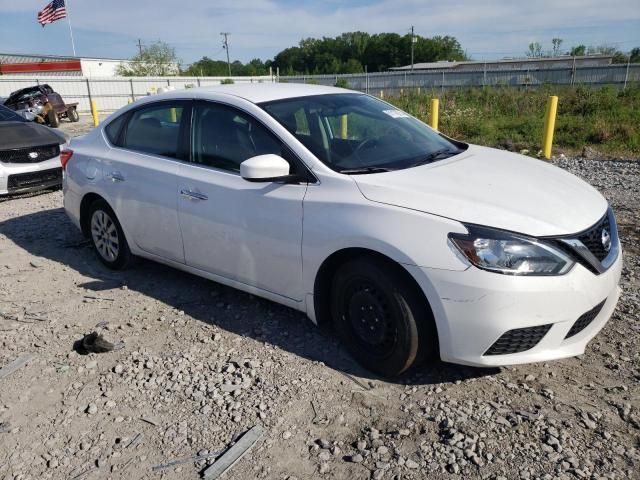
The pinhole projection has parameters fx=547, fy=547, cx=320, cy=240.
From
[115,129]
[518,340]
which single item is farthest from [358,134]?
[115,129]

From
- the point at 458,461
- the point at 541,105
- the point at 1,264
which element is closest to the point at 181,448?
the point at 458,461

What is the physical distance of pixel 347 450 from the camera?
2662 mm

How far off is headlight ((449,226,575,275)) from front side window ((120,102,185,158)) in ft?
8.29

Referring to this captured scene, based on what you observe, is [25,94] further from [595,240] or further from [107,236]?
[595,240]

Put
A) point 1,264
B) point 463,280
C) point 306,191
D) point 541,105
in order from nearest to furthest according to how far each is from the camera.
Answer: point 463,280 < point 306,191 < point 1,264 < point 541,105

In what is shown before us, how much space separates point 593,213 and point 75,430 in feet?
10.1

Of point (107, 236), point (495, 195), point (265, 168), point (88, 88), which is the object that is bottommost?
point (107, 236)

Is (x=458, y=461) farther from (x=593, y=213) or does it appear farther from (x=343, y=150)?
(x=343, y=150)

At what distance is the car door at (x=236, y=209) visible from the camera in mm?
3477

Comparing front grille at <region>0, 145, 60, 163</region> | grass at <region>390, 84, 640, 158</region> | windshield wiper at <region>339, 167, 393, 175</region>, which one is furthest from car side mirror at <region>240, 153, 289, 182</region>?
grass at <region>390, 84, 640, 158</region>

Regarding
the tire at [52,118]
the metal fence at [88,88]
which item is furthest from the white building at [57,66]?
the tire at [52,118]

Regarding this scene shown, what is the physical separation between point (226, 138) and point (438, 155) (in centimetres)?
152

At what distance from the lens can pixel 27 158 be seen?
8516 millimetres

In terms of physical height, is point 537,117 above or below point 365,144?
below
